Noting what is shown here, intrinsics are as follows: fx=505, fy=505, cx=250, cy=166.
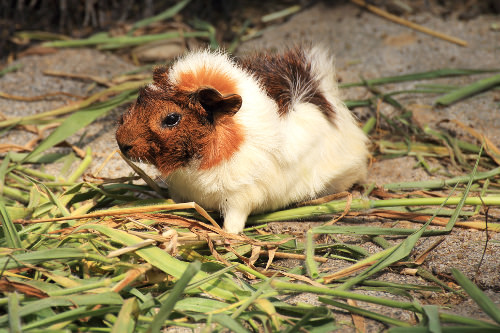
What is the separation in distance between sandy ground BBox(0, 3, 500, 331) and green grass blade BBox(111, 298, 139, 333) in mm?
877

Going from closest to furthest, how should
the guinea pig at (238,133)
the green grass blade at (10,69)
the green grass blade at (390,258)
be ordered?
1. the green grass blade at (390,258)
2. the guinea pig at (238,133)
3. the green grass blade at (10,69)

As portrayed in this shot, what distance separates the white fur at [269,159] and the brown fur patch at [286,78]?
0.05 m

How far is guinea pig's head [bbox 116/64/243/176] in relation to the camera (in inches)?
96.6

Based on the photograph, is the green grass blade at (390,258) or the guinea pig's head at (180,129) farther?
the guinea pig's head at (180,129)

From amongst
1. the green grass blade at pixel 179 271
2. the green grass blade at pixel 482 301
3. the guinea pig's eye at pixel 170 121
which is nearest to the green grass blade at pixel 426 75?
the guinea pig's eye at pixel 170 121

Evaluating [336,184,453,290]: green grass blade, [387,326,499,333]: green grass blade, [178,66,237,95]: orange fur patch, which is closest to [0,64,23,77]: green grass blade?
[178,66,237,95]: orange fur patch

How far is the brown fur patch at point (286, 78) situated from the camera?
9.16ft

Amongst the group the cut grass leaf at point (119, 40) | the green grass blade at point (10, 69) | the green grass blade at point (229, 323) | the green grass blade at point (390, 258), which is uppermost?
the cut grass leaf at point (119, 40)

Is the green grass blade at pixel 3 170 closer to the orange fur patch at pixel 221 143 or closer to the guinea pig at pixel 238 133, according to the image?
the guinea pig at pixel 238 133

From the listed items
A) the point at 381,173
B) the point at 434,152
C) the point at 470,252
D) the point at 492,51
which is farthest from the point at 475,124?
the point at 470,252

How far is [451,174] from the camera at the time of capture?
Answer: 11.1 ft

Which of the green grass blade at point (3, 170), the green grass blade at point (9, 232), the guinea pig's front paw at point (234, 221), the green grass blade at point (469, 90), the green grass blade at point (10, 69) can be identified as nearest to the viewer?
the green grass blade at point (9, 232)

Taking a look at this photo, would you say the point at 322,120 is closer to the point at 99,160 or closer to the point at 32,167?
the point at 99,160

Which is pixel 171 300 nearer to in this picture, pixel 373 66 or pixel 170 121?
pixel 170 121
